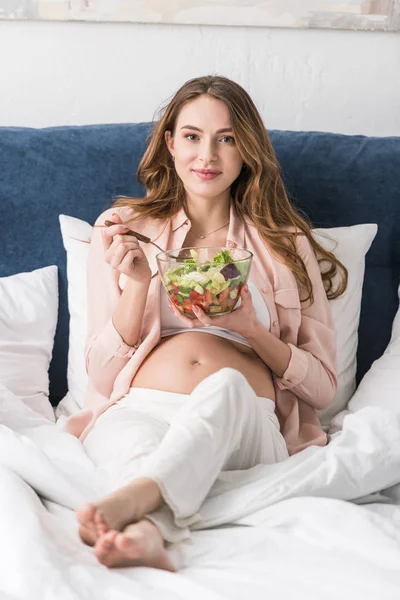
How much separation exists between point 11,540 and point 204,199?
3.50 ft

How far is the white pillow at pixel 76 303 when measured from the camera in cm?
220

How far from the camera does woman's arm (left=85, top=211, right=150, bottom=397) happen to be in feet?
6.38

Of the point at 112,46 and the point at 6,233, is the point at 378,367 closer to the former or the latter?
the point at 6,233

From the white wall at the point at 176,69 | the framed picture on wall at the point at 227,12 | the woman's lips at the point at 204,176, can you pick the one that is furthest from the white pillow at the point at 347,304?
the framed picture on wall at the point at 227,12

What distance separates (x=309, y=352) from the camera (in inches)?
80.0

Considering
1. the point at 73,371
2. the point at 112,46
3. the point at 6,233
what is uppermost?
the point at 112,46

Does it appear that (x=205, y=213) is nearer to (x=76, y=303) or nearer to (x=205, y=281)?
(x=76, y=303)

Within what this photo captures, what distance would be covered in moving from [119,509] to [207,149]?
929 millimetres

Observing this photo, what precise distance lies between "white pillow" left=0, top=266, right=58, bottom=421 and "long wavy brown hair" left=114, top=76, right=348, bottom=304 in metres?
0.31

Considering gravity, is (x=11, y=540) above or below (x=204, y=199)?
below

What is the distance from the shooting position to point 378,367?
215 cm

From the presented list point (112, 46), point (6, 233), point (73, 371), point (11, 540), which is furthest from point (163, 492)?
point (112, 46)

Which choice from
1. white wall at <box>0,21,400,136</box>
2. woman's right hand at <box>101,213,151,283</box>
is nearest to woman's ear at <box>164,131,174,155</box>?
woman's right hand at <box>101,213,151,283</box>

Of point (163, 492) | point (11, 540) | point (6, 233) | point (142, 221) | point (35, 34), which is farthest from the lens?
point (35, 34)
